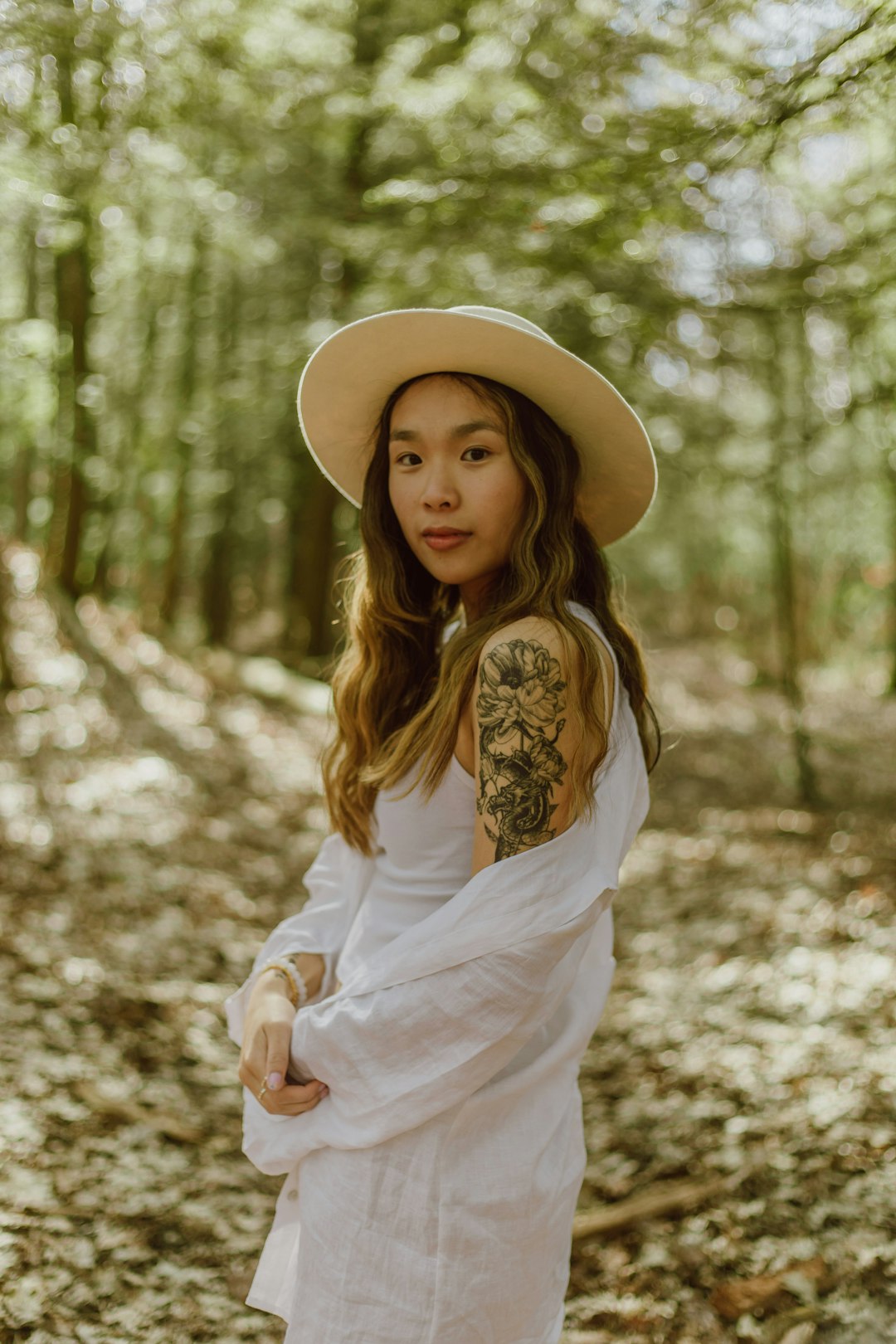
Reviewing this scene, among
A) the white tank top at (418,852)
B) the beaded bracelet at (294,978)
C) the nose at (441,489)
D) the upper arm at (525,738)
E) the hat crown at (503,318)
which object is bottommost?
the beaded bracelet at (294,978)

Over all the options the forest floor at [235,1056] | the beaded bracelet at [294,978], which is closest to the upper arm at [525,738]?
the beaded bracelet at [294,978]

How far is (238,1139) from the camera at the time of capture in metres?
4.18

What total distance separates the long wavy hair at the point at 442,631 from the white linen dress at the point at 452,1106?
0.27 feet

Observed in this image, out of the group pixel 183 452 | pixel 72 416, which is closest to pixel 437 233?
pixel 72 416

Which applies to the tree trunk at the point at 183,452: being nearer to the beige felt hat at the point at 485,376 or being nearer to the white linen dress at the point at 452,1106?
the beige felt hat at the point at 485,376

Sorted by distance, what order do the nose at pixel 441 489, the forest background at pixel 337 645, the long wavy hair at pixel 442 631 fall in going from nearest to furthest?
the long wavy hair at pixel 442 631 → the nose at pixel 441 489 → the forest background at pixel 337 645

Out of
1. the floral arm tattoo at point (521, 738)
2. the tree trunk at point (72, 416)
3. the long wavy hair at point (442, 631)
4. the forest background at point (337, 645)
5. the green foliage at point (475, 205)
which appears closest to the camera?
the floral arm tattoo at point (521, 738)

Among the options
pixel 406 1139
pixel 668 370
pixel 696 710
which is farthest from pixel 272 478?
pixel 406 1139

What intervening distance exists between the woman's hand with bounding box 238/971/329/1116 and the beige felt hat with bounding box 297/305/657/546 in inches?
47.5

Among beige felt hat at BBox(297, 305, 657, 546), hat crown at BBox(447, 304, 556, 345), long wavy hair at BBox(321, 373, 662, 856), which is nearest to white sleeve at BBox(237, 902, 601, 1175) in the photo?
long wavy hair at BBox(321, 373, 662, 856)

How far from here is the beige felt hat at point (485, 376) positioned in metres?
1.96

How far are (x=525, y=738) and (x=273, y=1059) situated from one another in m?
0.83

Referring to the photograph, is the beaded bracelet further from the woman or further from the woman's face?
the woman's face

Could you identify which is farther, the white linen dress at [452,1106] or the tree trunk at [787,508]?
the tree trunk at [787,508]
